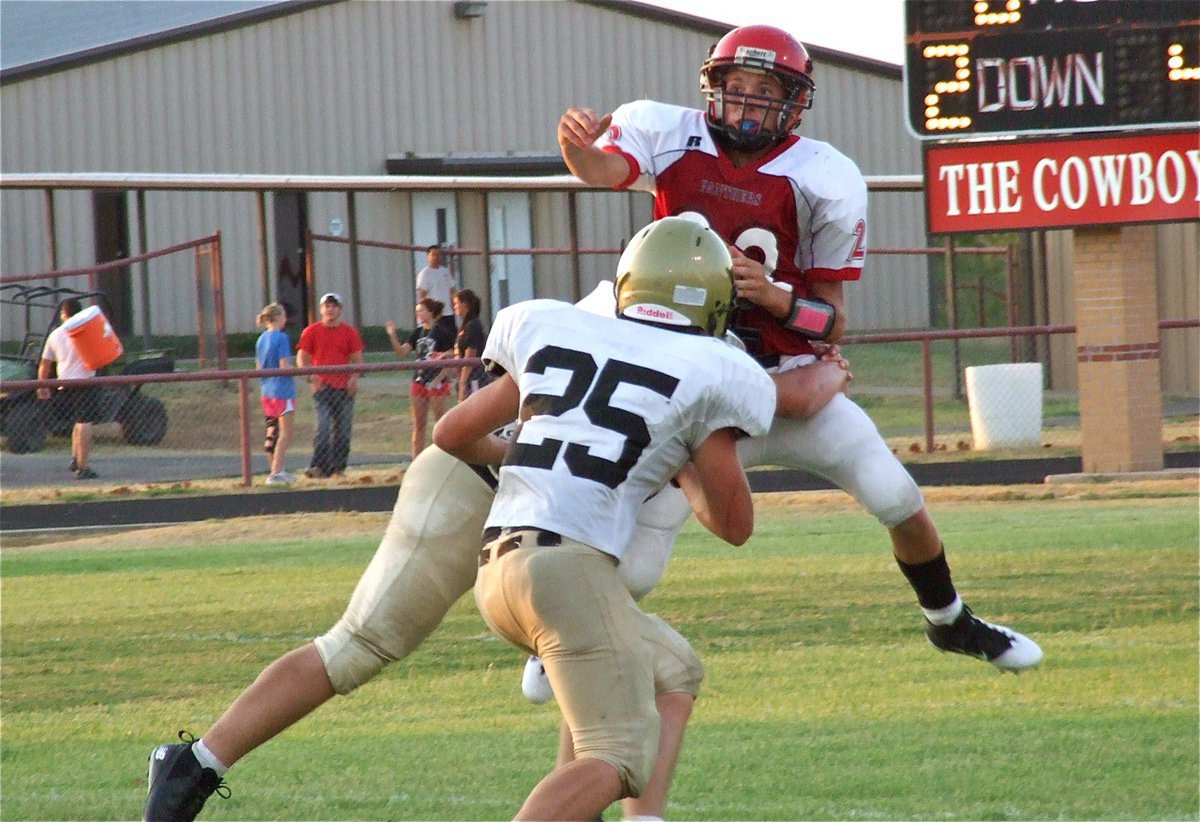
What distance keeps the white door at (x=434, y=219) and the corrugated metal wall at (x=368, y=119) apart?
0.20 m

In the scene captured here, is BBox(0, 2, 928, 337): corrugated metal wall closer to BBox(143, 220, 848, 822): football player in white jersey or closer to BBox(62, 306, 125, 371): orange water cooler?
BBox(62, 306, 125, 371): orange water cooler

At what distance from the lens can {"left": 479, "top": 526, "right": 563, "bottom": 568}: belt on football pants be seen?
145 inches

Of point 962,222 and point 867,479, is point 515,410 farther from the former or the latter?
point 962,222

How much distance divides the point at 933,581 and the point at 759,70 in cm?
169

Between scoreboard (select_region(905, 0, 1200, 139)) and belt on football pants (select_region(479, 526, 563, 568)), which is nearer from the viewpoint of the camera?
belt on football pants (select_region(479, 526, 563, 568))

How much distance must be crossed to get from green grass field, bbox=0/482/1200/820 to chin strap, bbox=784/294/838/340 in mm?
1309

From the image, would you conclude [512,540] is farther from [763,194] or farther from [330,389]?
[330,389]

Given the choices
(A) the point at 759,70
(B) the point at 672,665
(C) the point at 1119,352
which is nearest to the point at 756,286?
(A) the point at 759,70

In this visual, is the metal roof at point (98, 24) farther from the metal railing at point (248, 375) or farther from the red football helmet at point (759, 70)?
the red football helmet at point (759, 70)

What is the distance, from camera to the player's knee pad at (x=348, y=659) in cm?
425

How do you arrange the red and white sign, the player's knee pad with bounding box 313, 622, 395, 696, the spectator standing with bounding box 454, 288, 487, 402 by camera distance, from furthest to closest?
the spectator standing with bounding box 454, 288, 487, 402 < the red and white sign < the player's knee pad with bounding box 313, 622, 395, 696

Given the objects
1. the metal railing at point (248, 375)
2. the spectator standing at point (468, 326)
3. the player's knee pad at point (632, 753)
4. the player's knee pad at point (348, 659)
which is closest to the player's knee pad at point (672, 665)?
the player's knee pad at point (632, 753)

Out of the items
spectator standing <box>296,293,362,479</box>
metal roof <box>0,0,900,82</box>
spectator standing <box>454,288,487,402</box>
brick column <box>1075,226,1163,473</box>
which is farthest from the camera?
metal roof <box>0,0,900,82</box>

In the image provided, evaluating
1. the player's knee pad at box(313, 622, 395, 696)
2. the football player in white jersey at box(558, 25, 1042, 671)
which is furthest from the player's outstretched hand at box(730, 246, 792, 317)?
the player's knee pad at box(313, 622, 395, 696)
